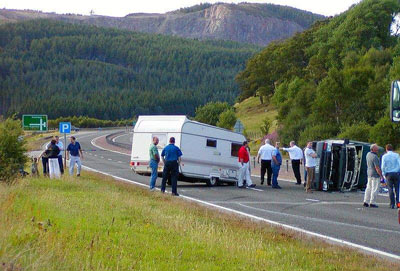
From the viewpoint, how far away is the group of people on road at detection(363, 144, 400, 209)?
60.7 ft

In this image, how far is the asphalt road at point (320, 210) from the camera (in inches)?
544

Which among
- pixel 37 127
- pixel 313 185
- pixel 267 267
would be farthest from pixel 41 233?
pixel 37 127

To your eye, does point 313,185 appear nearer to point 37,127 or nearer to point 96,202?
point 96,202

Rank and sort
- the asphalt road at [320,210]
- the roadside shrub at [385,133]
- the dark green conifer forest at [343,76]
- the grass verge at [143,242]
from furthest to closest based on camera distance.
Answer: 1. the dark green conifer forest at [343,76]
2. the roadside shrub at [385,133]
3. the asphalt road at [320,210]
4. the grass verge at [143,242]

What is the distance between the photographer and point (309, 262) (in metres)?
9.53

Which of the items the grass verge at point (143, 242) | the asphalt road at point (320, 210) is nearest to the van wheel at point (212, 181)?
the asphalt road at point (320, 210)

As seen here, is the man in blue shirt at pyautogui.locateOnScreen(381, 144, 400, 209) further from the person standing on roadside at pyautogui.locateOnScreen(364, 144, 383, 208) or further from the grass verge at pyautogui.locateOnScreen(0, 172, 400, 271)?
the grass verge at pyautogui.locateOnScreen(0, 172, 400, 271)

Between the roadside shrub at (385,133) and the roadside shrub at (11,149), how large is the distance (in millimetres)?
32706

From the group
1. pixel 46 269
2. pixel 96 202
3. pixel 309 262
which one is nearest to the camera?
pixel 46 269

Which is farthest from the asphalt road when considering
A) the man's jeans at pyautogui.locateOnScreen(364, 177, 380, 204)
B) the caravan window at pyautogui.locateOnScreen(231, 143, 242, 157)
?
the caravan window at pyautogui.locateOnScreen(231, 143, 242, 157)

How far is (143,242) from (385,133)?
44245 mm

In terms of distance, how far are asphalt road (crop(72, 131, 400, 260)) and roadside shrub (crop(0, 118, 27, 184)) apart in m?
5.64

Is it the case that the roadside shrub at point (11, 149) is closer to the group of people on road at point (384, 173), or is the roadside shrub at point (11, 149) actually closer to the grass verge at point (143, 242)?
the grass verge at point (143, 242)

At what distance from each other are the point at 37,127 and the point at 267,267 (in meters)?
33.9
